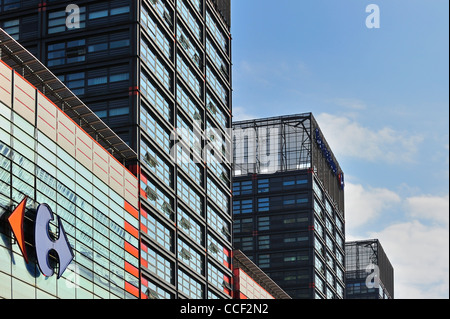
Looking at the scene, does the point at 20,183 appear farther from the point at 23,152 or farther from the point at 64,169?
the point at 64,169

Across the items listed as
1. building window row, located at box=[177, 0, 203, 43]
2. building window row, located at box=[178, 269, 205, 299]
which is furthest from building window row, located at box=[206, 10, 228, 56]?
building window row, located at box=[178, 269, 205, 299]

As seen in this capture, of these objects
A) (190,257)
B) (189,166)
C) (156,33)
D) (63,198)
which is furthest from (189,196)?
(63,198)

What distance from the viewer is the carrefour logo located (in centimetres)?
7844

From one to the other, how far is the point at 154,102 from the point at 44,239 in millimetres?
40689

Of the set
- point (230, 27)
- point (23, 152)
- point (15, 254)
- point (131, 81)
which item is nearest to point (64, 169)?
point (23, 152)

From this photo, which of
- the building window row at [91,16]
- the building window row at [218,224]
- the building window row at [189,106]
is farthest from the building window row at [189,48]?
the building window row at [218,224]

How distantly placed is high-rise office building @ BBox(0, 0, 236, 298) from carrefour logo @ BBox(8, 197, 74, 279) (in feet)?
71.8

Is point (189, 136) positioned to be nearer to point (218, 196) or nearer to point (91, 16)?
point (218, 196)

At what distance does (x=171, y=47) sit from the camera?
12900 cm

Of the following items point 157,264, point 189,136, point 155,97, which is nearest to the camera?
point 157,264

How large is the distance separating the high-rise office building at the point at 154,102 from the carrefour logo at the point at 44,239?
2189cm

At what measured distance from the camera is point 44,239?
82188mm

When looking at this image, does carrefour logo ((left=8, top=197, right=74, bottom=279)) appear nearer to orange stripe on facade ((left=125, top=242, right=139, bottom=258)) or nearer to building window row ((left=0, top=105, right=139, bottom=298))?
building window row ((left=0, top=105, right=139, bottom=298))

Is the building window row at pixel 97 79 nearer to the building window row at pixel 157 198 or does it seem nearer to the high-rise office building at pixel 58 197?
the high-rise office building at pixel 58 197
